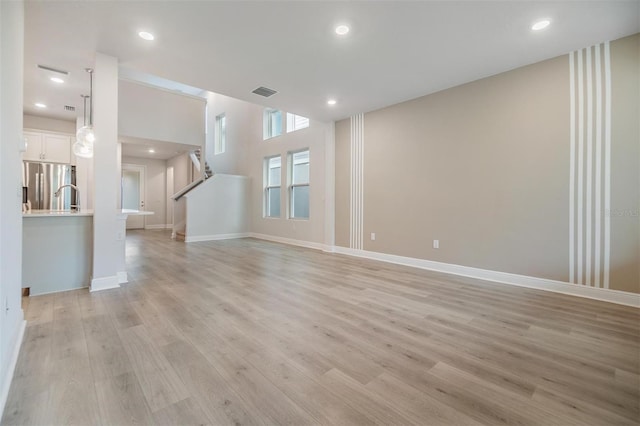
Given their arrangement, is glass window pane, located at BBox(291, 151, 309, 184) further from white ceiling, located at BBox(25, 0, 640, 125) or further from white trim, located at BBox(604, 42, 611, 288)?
white trim, located at BBox(604, 42, 611, 288)

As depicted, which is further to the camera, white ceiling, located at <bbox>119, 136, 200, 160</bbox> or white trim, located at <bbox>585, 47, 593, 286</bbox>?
white ceiling, located at <bbox>119, 136, 200, 160</bbox>

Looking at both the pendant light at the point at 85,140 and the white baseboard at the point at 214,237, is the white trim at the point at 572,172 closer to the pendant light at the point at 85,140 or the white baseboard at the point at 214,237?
the pendant light at the point at 85,140

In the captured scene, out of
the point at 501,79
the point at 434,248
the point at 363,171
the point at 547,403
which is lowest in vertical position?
the point at 547,403

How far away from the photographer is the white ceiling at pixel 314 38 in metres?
2.45

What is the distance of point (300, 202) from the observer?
6.95 metres

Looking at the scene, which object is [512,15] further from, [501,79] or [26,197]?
[26,197]

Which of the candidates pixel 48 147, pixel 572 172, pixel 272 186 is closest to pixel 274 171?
pixel 272 186

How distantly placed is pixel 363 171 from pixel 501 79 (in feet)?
8.17

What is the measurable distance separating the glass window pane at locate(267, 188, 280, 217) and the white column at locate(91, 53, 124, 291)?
14.8 ft

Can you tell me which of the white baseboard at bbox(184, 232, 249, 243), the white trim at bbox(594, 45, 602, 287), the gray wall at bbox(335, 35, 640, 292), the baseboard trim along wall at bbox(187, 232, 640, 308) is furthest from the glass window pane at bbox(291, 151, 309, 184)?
the white trim at bbox(594, 45, 602, 287)

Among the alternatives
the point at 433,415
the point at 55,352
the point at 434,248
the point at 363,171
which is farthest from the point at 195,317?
the point at 363,171

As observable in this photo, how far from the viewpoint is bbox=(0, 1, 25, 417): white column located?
1.47m

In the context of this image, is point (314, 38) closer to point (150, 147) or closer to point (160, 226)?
point (150, 147)

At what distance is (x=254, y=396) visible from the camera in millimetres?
1449
